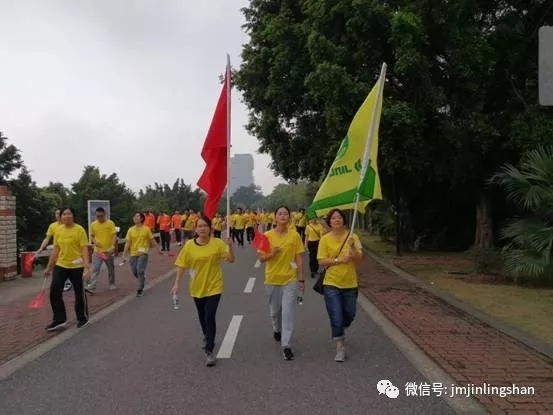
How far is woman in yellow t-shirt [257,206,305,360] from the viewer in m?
7.38

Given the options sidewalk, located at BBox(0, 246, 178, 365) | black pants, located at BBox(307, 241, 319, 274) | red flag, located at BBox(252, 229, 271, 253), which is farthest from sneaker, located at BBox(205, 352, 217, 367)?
black pants, located at BBox(307, 241, 319, 274)

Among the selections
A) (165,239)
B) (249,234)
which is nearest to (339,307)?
(165,239)

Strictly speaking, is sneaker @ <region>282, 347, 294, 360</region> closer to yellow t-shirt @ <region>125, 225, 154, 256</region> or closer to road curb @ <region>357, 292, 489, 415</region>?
road curb @ <region>357, 292, 489, 415</region>

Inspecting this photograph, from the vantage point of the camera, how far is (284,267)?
752 centimetres

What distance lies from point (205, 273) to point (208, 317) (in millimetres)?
478

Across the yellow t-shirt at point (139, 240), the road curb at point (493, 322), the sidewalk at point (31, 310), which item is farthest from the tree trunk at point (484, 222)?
the yellow t-shirt at point (139, 240)

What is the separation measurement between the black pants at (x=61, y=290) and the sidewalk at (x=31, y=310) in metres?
0.33

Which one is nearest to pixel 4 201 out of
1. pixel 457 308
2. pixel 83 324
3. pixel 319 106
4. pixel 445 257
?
pixel 83 324

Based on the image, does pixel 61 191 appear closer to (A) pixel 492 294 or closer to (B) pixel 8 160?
(B) pixel 8 160

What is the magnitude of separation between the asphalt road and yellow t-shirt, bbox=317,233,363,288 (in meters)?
0.86

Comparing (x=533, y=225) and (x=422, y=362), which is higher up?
(x=533, y=225)

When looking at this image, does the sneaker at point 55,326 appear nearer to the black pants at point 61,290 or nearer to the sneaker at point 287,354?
the black pants at point 61,290

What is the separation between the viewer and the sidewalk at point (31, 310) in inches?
330

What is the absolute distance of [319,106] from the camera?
19.5 meters
